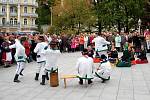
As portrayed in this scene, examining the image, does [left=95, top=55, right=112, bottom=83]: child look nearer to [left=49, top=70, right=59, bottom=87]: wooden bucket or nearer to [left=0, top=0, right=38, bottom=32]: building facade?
[left=49, top=70, right=59, bottom=87]: wooden bucket

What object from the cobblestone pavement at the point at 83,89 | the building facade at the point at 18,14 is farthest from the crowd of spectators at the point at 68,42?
the building facade at the point at 18,14

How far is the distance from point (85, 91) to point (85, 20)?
39.7 meters

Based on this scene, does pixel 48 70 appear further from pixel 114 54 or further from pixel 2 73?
pixel 114 54

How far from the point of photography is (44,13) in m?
94.8

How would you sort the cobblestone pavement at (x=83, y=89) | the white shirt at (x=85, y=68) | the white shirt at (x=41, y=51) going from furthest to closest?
the white shirt at (x=41, y=51)
the white shirt at (x=85, y=68)
the cobblestone pavement at (x=83, y=89)

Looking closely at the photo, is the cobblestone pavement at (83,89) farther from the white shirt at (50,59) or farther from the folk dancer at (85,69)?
the white shirt at (50,59)

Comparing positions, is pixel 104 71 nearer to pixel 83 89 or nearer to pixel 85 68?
pixel 85 68

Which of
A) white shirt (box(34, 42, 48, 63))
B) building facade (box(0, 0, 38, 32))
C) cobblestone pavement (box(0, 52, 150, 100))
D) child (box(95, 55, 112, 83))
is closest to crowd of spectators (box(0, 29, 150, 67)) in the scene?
white shirt (box(34, 42, 48, 63))

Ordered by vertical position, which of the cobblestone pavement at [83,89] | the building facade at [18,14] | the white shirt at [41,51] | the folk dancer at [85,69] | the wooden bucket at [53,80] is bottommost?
the cobblestone pavement at [83,89]

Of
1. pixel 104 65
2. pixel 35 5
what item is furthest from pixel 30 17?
pixel 104 65

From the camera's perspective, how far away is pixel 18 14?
101125 mm

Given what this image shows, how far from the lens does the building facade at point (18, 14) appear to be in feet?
329

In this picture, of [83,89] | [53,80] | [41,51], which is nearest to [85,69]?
[83,89]

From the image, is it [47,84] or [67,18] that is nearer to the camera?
[47,84]
